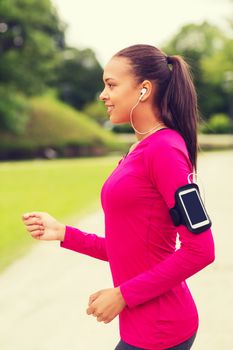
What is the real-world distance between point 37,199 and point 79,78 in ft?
Result: 241

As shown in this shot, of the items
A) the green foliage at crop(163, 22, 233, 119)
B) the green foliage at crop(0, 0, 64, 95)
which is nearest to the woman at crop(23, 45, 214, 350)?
the green foliage at crop(0, 0, 64, 95)

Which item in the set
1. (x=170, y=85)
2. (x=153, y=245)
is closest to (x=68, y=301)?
(x=153, y=245)

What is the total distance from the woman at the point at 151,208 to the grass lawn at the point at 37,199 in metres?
5.75

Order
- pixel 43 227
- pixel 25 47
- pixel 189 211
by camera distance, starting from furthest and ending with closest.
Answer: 1. pixel 25 47
2. pixel 43 227
3. pixel 189 211

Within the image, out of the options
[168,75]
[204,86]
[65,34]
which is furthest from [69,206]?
[204,86]

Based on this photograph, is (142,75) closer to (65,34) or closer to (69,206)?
(69,206)

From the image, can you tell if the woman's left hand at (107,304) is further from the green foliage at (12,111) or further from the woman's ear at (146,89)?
the green foliage at (12,111)

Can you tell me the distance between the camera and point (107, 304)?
208 cm

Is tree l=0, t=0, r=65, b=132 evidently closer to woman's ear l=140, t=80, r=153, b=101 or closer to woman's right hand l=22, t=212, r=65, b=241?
woman's right hand l=22, t=212, r=65, b=241

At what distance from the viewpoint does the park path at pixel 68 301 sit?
4.95 m

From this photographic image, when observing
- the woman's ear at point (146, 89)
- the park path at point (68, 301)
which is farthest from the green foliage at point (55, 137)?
the woman's ear at point (146, 89)

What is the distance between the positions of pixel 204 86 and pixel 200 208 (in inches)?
3267

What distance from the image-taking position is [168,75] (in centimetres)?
223

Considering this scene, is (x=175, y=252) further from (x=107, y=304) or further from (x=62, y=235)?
(x=62, y=235)
